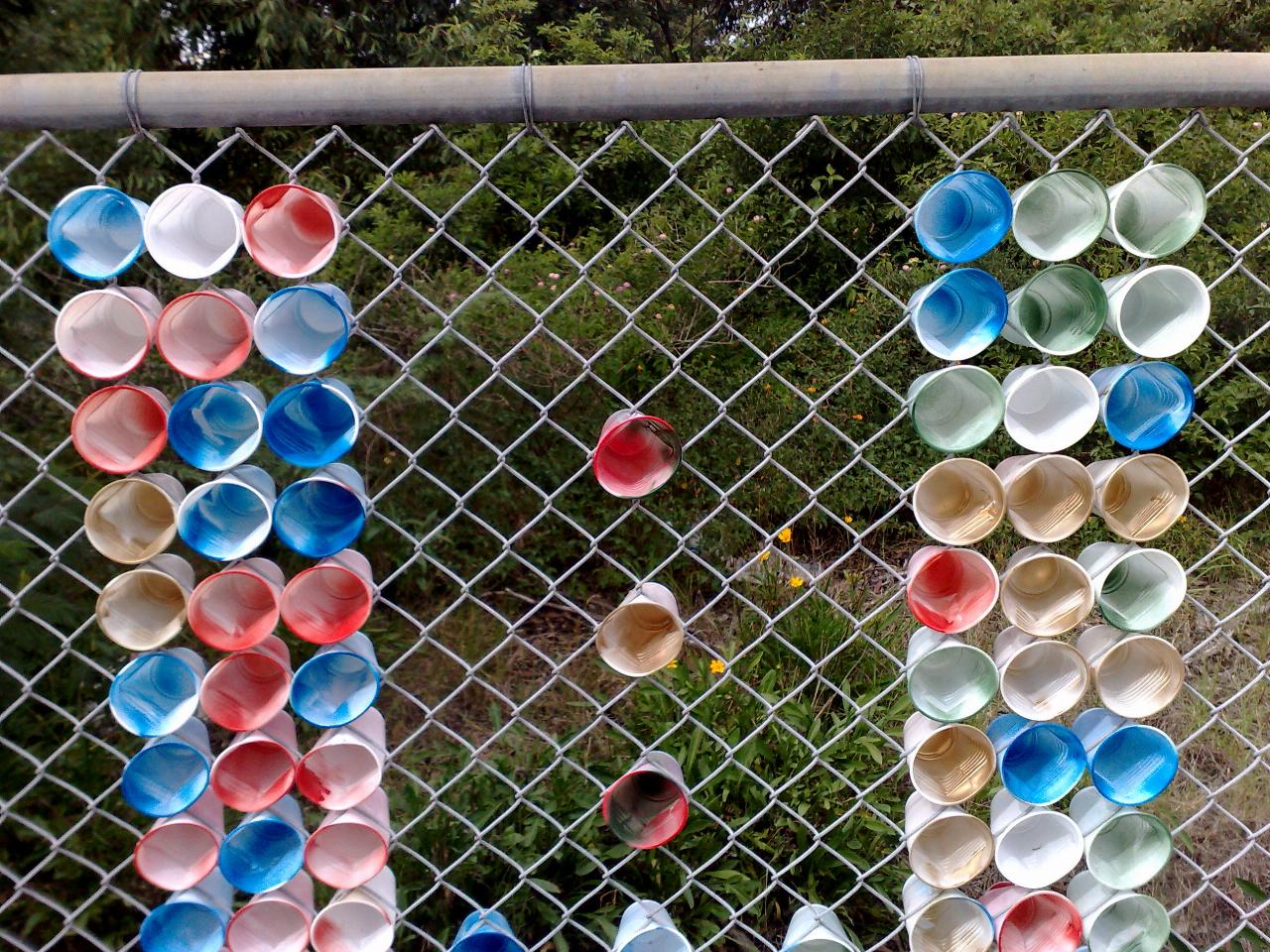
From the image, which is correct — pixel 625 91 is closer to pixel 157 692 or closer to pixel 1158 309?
pixel 1158 309

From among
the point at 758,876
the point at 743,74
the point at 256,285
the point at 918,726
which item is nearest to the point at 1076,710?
the point at 758,876

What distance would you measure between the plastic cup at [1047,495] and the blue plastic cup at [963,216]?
0.29 m

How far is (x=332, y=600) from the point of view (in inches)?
50.5

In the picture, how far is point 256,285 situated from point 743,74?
244 cm

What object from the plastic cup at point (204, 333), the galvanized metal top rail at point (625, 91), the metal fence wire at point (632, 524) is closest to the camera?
the galvanized metal top rail at point (625, 91)

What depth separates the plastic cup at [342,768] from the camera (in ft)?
4.29

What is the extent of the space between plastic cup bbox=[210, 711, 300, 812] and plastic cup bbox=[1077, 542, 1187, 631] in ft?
3.59

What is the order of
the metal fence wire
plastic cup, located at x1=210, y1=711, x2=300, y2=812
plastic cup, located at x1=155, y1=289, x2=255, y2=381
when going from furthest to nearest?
the metal fence wire, plastic cup, located at x1=210, y1=711, x2=300, y2=812, plastic cup, located at x1=155, y1=289, x2=255, y2=381

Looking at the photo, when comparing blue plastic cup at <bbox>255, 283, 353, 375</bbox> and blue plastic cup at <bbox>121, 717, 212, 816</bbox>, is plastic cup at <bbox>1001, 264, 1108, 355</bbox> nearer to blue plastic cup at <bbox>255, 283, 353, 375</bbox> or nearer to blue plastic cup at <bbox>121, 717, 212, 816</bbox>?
blue plastic cup at <bbox>255, 283, 353, 375</bbox>

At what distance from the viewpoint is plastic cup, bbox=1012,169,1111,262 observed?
1198mm

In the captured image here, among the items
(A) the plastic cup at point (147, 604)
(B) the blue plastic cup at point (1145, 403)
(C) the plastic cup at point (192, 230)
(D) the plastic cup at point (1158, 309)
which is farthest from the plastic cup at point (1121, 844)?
(C) the plastic cup at point (192, 230)

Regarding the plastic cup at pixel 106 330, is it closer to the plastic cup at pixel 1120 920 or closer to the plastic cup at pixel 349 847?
the plastic cup at pixel 349 847

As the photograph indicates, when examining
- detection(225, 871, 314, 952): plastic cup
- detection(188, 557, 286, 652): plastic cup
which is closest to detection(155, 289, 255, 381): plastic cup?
detection(188, 557, 286, 652): plastic cup

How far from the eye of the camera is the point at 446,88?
1074mm
